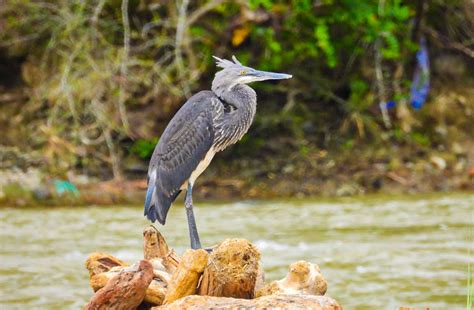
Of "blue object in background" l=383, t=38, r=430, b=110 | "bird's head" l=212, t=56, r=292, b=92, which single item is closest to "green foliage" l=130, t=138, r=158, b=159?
"blue object in background" l=383, t=38, r=430, b=110

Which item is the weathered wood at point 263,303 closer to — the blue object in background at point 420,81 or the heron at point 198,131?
the heron at point 198,131

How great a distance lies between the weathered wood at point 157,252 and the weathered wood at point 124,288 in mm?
493

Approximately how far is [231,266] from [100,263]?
2.45 feet

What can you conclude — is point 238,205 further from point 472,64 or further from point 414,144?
→ point 472,64

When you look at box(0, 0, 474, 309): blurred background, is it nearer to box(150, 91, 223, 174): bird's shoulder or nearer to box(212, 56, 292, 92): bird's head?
box(150, 91, 223, 174): bird's shoulder

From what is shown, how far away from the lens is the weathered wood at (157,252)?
513 cm

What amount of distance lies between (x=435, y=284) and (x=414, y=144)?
5.09 meters

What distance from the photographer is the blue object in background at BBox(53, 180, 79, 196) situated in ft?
39.4

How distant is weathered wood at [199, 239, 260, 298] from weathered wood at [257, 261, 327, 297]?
0.13 m

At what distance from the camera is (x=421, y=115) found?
13.2 metres

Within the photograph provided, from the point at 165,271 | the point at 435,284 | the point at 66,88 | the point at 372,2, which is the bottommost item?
the point at 435,284

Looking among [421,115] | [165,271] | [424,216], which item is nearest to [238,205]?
[424,216]

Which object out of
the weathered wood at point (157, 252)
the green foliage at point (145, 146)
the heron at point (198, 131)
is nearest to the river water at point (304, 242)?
the green foliage at point (145, 146)

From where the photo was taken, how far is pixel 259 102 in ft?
44.4
